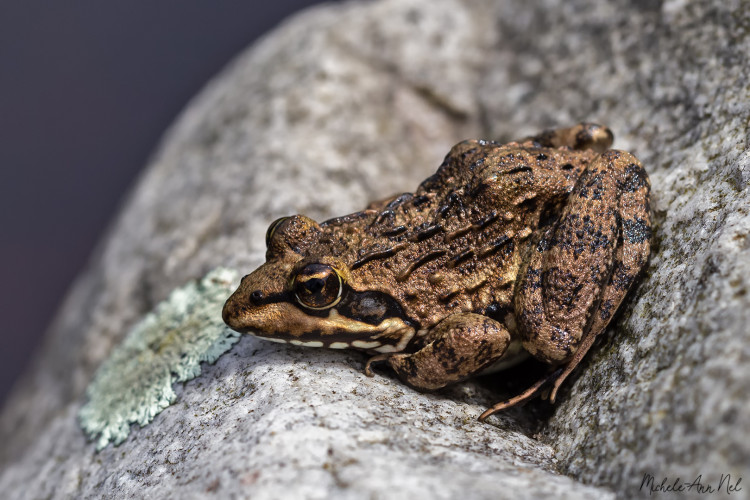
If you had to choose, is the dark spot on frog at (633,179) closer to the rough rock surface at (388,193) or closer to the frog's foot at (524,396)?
the rough rock surface at (388,193)

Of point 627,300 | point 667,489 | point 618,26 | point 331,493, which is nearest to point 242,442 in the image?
point 331,493

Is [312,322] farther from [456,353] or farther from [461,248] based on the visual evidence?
[461,248]

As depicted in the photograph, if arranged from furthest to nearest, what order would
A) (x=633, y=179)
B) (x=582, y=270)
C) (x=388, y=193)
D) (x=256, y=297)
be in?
(x=388, y=193)
(x=633, y=179)
(x=256, y=297)
(x=582, y=270)

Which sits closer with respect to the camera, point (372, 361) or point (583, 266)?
point (583, 266)

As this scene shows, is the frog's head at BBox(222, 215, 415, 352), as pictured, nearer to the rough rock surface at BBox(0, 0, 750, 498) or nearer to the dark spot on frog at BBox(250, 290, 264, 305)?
the dark spot on frog at BBox(250, 290, 264, 305)

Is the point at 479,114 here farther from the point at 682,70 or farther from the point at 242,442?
the point at 242,442

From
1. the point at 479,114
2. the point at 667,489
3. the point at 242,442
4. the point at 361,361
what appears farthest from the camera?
the point at 479,114

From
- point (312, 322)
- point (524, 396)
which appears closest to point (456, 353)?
point (524, 396)
